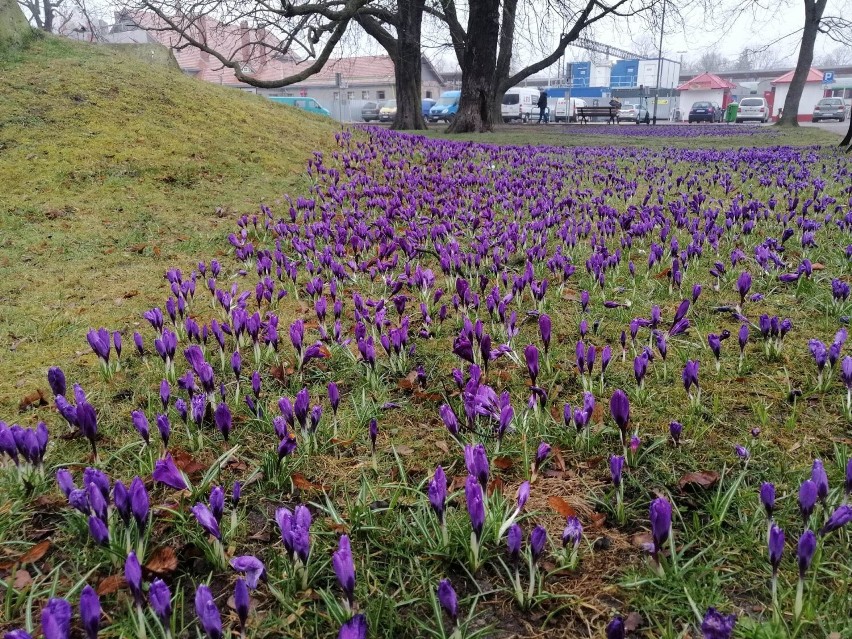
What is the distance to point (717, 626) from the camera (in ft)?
3.78

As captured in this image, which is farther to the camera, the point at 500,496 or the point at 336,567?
the point at 500,496

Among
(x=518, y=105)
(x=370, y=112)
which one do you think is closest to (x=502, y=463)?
(x=370, y=112)

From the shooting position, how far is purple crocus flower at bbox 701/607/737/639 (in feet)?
3.77

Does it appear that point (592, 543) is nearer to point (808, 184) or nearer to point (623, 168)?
point (808, 184)

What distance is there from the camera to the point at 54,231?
5.77 m

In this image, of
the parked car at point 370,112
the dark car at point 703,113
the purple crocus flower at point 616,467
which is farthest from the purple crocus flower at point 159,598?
the dark car at point 703,113

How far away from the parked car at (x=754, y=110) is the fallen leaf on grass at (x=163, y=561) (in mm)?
58384

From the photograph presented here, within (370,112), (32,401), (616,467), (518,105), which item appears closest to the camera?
(616,467)

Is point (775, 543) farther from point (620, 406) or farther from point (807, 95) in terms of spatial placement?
point (807, 95)

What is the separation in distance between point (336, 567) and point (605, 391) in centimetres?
178

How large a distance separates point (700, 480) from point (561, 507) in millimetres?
502

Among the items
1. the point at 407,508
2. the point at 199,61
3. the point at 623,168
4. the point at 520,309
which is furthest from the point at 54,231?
the point at 199,61

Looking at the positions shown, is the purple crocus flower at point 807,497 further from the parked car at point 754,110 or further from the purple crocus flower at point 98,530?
the parked car at point 754,110

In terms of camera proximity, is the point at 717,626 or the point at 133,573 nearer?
the point at 717,626
